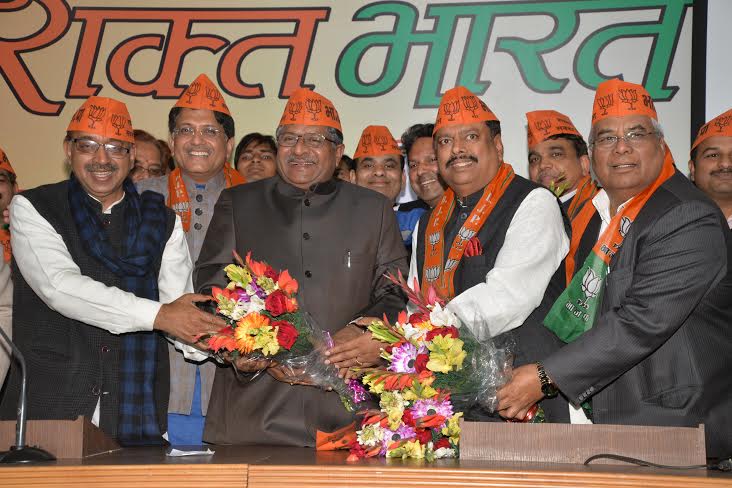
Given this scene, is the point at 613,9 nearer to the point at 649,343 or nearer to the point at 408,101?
the point at 408,101

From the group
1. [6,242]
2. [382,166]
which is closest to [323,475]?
[6,242]

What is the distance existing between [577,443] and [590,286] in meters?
0.98

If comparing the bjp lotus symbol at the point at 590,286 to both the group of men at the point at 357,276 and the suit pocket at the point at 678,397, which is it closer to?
the group of men at the point at 357,276

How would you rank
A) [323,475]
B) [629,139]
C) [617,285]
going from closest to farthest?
[323,475]
[617,285]
[629,139]

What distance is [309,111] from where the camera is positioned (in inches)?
162

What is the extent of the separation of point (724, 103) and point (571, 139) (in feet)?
4.68

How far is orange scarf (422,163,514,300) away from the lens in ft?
12.2

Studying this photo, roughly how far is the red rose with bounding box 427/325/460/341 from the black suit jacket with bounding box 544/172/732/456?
0.40 metres

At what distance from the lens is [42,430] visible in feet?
9.18

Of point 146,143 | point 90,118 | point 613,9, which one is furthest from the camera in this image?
point 613,9

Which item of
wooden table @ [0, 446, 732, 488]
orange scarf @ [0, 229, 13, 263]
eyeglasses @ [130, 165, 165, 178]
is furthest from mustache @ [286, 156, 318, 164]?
eyeglasses @ [130, 165, 165, 178]

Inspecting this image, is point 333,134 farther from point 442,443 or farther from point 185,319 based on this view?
point 442,443

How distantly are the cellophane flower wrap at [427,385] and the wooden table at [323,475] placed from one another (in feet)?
0.85

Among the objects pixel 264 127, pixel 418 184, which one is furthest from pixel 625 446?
pixel 264 127
